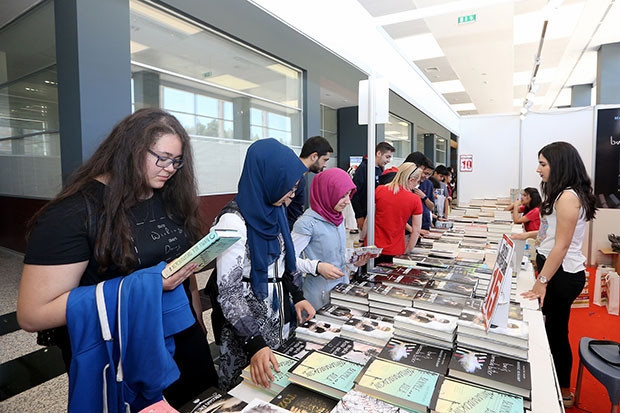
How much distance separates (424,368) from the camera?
37.2 inches


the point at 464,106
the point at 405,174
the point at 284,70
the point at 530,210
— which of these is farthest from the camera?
the point at 464,106

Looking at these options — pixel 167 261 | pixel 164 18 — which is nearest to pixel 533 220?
pixel 167 261

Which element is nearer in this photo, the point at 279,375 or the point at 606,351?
the point at 279,375

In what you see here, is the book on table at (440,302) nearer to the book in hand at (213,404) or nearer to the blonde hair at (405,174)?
the book in hand at (213,404)

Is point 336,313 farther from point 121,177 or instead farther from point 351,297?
point 121,177

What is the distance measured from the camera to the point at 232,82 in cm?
461

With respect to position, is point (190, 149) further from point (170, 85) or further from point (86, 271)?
point (170, 85)

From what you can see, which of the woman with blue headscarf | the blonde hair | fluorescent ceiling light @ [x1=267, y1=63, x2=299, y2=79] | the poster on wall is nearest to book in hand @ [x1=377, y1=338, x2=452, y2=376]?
the woman with blue headscarf

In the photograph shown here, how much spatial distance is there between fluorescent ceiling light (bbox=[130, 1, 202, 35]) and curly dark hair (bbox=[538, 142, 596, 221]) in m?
3.61

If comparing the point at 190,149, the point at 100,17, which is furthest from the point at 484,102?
the point at 190,149

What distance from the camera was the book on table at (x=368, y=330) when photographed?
1127 mm

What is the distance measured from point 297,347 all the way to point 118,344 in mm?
488

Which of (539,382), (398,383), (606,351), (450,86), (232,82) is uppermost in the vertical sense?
(450,86)

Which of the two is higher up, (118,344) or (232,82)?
(232,82)
